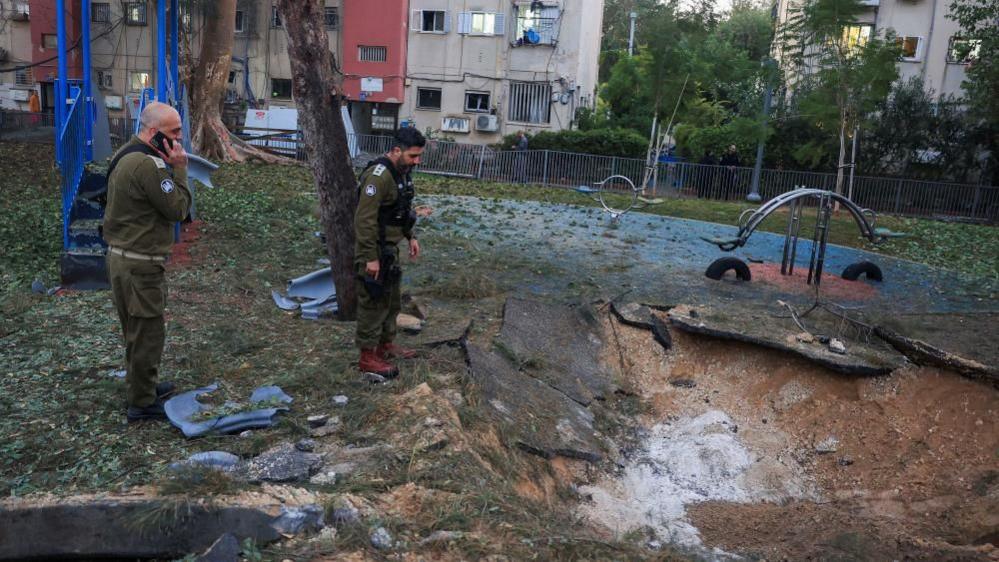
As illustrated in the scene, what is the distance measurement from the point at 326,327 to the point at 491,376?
1.87m

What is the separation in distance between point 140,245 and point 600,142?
71.9 feet

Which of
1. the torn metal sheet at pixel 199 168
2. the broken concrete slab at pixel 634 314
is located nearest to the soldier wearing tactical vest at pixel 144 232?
the broken concrete slab at pixel 634 314

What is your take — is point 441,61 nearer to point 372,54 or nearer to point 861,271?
point 372,54

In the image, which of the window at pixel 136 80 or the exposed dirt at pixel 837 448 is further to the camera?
the window at pixel 136 80

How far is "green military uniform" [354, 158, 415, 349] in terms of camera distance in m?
5.92

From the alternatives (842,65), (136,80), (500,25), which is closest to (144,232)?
(842,65)

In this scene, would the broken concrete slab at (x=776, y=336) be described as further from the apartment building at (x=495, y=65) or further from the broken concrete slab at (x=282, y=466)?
the apartment building at (x=495, y=65)

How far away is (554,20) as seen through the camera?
97.7ft

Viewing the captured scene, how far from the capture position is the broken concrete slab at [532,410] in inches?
229

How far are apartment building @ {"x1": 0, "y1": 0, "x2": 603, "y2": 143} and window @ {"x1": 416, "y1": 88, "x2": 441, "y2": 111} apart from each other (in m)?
0.04

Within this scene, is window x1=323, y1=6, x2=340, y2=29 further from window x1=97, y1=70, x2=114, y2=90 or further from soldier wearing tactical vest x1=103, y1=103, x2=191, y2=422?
soldier wearing tactical vest x1=103, y1=103, x2=191, y2=422

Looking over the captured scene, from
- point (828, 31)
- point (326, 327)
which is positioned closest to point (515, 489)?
point (326, 327)

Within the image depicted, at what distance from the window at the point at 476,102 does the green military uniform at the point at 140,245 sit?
26.5 meters

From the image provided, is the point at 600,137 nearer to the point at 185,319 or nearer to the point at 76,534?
the point at 185,319
